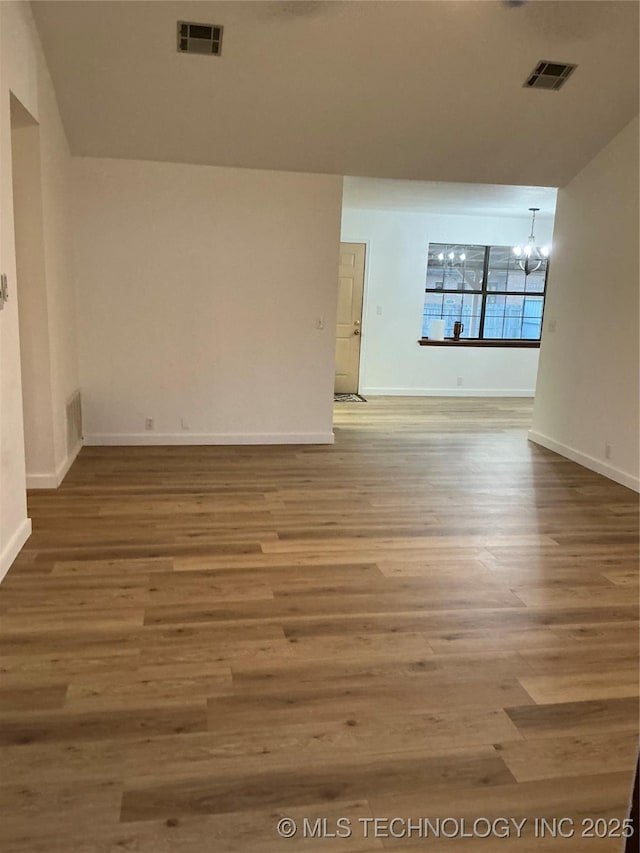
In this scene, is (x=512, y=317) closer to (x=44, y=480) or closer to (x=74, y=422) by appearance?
(x=74, y=422)

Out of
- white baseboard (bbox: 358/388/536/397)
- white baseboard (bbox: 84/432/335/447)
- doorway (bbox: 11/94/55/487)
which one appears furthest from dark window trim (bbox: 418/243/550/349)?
doorway (bbox: 11/94/55/487)

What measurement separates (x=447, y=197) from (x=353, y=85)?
3.09 meters

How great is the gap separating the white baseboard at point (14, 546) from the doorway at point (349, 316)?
5.69 metres

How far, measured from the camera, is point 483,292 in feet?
30.3

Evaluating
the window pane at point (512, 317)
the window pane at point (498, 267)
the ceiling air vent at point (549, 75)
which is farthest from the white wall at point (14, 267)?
the window pane at point (512, 317)

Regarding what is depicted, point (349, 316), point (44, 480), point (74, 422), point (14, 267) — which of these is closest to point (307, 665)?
point (14, 267)

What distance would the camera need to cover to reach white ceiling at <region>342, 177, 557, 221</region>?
6355mm

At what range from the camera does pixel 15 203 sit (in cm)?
389

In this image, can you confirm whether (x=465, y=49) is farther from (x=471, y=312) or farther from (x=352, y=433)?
(x=471, y=312)

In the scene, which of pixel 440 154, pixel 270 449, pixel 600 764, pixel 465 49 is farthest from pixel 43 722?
pixel 440 154

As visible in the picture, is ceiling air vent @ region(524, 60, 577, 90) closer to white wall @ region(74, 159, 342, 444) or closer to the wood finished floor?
white wall @ region(74, 159, 342, 444)

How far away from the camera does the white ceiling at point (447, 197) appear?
20.9ft

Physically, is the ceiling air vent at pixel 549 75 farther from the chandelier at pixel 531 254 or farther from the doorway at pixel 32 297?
the chandelier at pixel 531 254

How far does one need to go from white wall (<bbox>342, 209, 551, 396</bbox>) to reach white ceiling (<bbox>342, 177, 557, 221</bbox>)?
0.30 m
